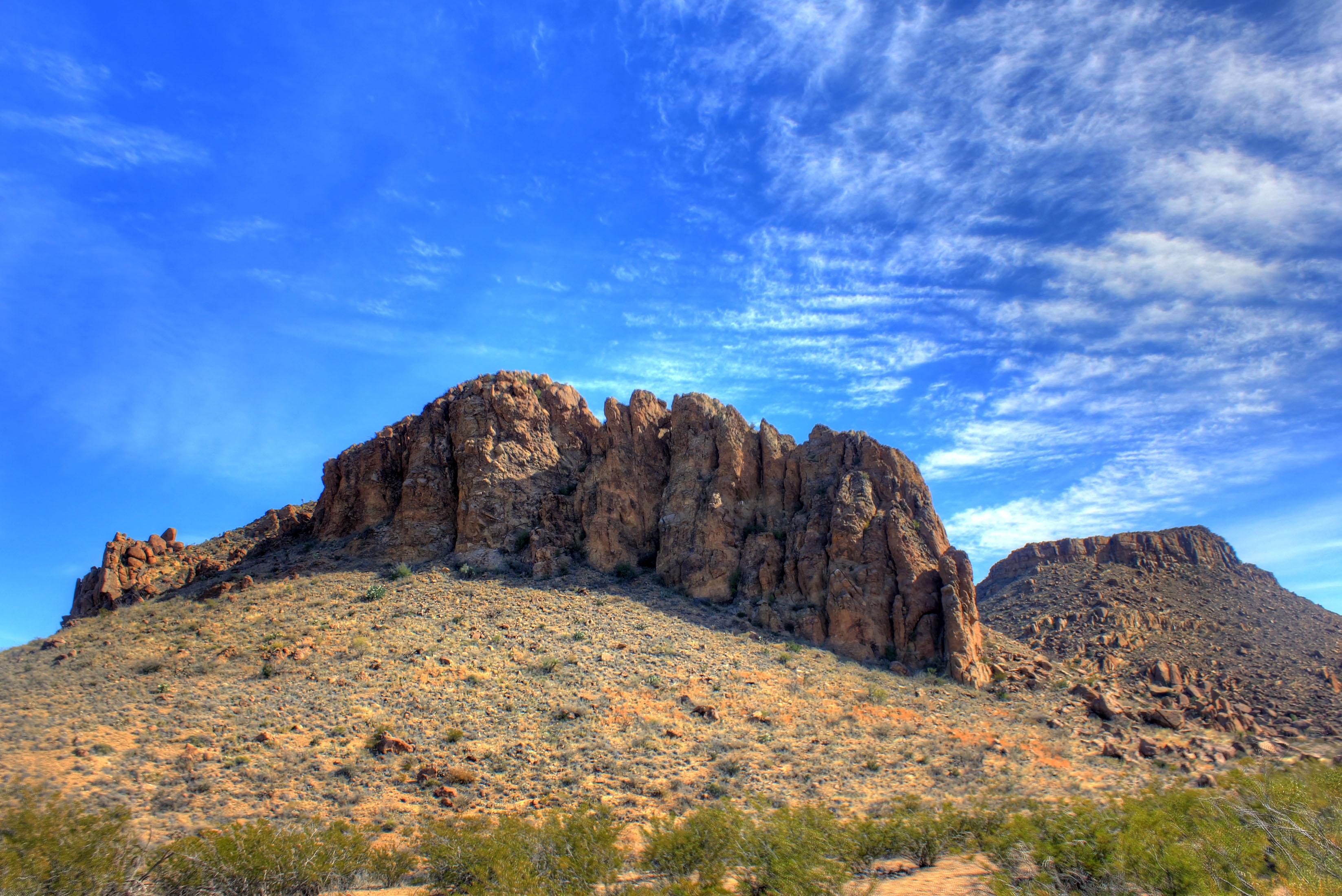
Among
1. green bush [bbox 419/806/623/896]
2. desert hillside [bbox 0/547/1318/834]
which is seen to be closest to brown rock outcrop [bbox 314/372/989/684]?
desert hillside [bbox 0/547/1318/834]

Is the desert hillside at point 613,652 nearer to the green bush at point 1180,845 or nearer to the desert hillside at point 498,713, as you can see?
the desert hillside at point 498,713

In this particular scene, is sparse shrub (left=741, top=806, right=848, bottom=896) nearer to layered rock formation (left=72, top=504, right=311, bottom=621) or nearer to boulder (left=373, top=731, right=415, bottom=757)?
boulder (left=373, top=731, right=415, bottom=757)

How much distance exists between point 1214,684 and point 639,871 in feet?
135

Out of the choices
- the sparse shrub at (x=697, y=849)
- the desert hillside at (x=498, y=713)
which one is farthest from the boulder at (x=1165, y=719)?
the sparse shrub at (x=697, y=849)

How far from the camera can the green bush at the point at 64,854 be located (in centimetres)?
1453

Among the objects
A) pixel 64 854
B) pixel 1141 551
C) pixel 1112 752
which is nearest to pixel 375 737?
pixel 64 854

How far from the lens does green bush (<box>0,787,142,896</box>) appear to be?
1453 cm

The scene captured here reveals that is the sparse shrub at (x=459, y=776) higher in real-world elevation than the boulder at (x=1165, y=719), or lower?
lower

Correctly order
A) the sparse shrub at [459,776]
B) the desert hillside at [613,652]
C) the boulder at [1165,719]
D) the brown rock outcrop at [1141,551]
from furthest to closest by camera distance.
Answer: the brown rock outcrop at [1141,551] → the boulder at [1165,719] → the desert hillside at [613,652] → the sparse shrub at [459,776]

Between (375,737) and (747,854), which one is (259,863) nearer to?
(375,737)

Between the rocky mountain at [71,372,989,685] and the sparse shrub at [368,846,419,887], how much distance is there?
22.7m

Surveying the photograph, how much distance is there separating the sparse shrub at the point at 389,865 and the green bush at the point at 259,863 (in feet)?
0.66

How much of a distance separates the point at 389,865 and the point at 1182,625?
178 feet

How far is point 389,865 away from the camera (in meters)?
17.0
